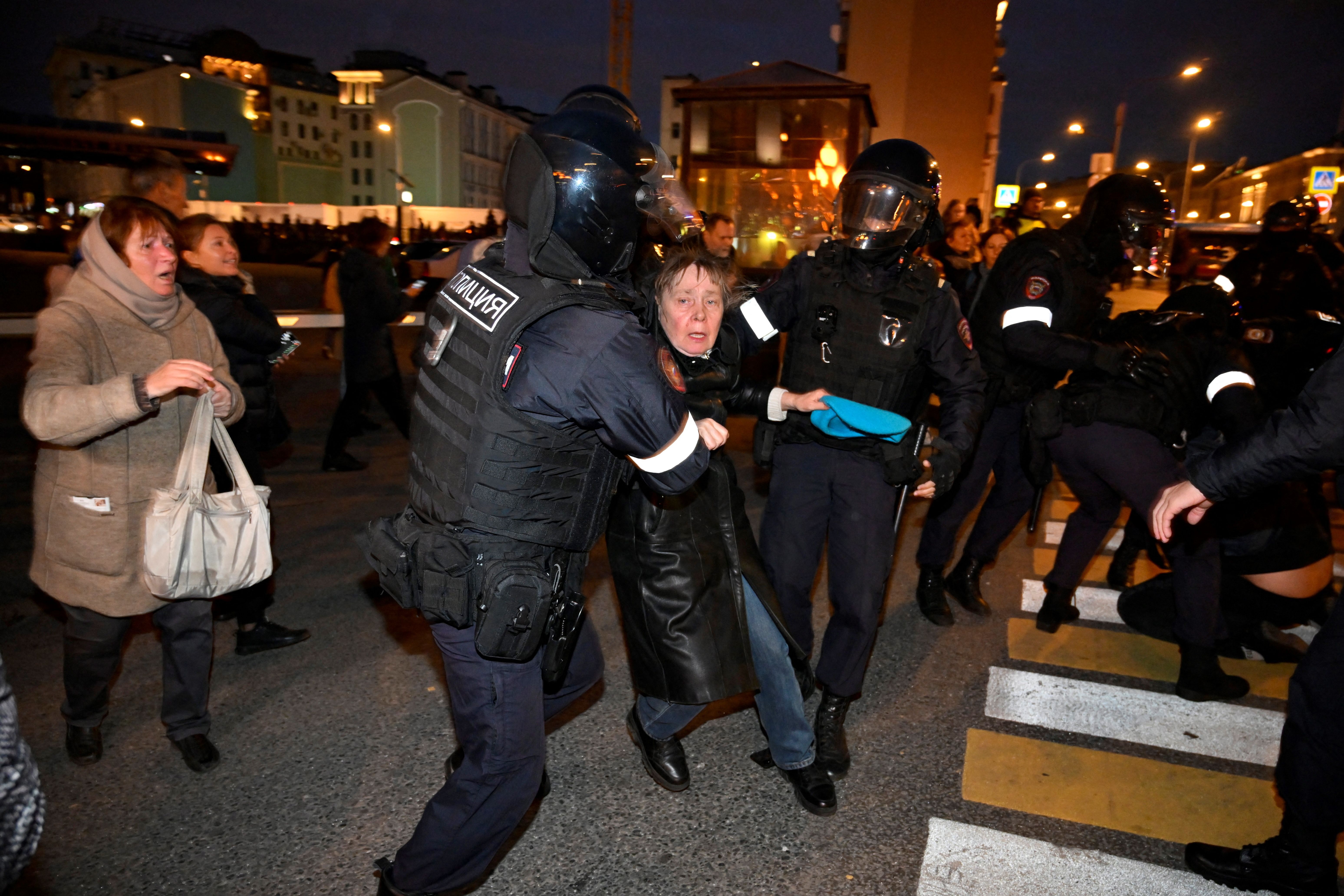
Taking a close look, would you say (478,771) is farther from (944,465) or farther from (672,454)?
(944,465)

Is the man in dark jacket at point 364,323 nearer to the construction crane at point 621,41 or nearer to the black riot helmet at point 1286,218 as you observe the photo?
the black riot helmet at point 1286,218

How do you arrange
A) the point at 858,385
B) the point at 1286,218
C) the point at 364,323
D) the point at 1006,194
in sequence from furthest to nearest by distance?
1. the point at 1006,194
2. the point at 364,323
3. the point at 1286,218
4. the point at 858,385

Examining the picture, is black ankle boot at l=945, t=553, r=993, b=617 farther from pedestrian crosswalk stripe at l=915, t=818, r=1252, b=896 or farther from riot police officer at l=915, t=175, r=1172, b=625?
pedestrian crosswalk stripe at l=915, t=818, r=1252, b=896

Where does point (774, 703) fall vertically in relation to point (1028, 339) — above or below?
below

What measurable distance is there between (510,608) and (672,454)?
0.53 meters

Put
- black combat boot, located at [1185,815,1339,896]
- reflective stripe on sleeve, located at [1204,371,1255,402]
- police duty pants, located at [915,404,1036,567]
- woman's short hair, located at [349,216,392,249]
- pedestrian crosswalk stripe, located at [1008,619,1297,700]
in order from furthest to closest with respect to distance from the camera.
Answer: woman's short hair, located at [349,216,392,249], police duty pants, located at [915,404,1036,567], pedestrian crosswalk stripe, located at [1008,619,1297,700], reflective stripe on sleeve, located at [1204,371,1255,402], black combat boot, located at [1185,815,1339,896]

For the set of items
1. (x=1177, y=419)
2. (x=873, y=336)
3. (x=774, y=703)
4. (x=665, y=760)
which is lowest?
(x=665, y=760)

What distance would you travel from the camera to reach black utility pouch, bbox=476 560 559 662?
6.45 feet

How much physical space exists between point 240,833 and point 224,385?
1.54 meters

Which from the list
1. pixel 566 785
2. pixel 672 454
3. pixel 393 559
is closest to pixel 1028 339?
pixel 672 454

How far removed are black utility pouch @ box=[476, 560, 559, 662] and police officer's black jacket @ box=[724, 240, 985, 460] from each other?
1435 millimetres

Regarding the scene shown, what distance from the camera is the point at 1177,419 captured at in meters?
3.73

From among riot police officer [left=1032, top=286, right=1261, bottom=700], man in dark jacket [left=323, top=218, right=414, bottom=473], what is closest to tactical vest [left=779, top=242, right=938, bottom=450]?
riot police officer [left=1032, top=286, right=1261, bottom=700]

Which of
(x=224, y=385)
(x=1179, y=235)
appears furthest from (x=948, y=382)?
(x=1179, y=235)
